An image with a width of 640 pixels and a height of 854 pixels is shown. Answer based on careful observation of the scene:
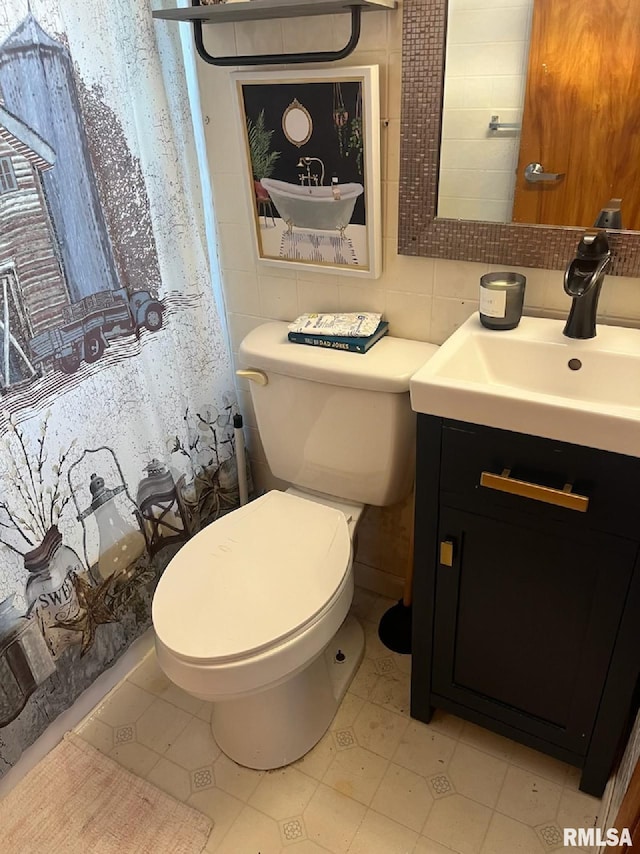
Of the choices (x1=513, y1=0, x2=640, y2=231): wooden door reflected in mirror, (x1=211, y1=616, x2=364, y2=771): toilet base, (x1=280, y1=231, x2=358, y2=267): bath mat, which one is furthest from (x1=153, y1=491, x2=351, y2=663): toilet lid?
(x1=513, y1=0, x2=640, y2=231): wooden door reflected in mirror

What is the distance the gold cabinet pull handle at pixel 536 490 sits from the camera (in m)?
1.03

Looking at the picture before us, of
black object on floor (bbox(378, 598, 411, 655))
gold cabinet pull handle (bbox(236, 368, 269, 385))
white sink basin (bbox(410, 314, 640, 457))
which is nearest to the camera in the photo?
white sink basin (bbox(410, 314, 640, 457))

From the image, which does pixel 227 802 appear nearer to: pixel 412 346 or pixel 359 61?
pixel 412 346

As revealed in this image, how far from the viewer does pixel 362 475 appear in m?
1.50

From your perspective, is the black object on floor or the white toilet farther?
the black object on floor

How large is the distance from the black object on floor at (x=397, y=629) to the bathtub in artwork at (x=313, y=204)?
1026mm

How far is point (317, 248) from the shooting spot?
58.0 inches

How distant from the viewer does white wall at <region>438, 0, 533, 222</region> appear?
115cm

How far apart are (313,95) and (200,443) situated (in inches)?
35.0

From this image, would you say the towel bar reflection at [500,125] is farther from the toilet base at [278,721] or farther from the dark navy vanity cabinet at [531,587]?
the toilet base at [278,721]

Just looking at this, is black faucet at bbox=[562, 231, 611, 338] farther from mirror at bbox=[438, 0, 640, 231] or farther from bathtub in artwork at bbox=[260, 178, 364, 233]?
bathtub in artwork at bbox=[260, 178, 364, 233]

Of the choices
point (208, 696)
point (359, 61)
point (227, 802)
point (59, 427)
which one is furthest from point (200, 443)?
point (359, 61)

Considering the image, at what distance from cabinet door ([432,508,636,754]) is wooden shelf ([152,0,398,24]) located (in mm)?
943

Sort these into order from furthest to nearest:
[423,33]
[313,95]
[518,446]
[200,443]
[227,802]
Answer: [200,443]
[227,802]
[313,95]
[423,33]
[518,446]
